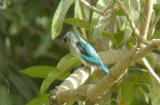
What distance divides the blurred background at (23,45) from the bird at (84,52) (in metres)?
1.36

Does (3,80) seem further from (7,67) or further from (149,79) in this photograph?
(149,79)

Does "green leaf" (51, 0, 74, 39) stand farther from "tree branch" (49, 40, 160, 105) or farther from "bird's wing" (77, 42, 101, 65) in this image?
"bird's wing" (77, 42, 101, 65)

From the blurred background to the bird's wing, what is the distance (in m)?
1.51

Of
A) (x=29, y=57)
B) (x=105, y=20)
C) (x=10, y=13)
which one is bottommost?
(x=29, y=57)

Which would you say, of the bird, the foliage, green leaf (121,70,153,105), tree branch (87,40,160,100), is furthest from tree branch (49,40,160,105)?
green leaf (121,70,153,105)

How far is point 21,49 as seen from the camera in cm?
745

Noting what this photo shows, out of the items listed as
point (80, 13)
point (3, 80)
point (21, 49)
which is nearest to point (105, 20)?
point (80, 13)

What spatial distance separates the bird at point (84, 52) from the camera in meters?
3.87

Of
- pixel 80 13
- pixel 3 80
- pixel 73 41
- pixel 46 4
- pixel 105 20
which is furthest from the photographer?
pixel 46 4

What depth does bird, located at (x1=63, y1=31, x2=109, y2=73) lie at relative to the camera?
3.87m

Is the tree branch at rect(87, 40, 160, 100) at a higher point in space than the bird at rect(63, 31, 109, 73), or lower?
higher

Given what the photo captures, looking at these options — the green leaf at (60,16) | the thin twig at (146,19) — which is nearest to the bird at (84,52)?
the green leaf at (60,16)

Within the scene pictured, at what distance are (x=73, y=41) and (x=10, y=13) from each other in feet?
8.39

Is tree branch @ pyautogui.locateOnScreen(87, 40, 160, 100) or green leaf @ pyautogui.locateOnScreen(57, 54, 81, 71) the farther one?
green leaf @ pyautogui.locateOnScreen(57, 54, 81, 71)
